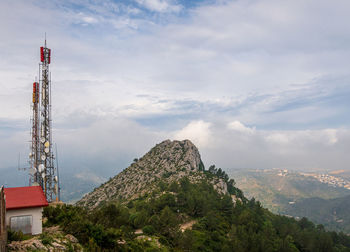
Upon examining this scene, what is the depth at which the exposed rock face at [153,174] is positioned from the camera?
9075 cm

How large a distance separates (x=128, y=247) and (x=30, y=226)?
10.5m

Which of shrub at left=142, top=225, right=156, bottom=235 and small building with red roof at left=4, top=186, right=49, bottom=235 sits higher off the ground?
small building with red roof at left=4, top=186, right=49, bottom=235

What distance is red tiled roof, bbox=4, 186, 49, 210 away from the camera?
2297 centimetres

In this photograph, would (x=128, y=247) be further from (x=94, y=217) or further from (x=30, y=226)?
(x=30, y=226)

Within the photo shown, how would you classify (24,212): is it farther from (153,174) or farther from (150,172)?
(150,172)

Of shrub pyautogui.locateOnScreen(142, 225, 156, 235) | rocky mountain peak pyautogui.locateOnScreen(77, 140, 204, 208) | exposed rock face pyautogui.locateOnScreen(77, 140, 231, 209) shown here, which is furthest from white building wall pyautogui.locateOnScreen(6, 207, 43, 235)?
rocky mountain peak pyautogui.locateOnScreen(77, 140, 204, 208)

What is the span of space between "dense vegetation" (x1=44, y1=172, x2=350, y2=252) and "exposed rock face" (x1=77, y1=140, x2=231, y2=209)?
1307 cm

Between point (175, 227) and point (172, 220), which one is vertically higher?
point (172, 220)

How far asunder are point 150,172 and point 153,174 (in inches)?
109

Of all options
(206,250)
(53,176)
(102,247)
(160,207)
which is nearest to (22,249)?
(102,247)

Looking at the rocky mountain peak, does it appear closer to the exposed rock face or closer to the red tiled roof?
the exposed rock face

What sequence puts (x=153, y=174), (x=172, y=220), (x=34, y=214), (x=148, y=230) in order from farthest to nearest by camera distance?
(x=153, y=174), (x=172, y=220), (x=148, y=230), (x=34, y=214)

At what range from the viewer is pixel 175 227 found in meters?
44.8

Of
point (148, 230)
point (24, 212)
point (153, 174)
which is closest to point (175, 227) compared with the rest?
point (148, 230)
